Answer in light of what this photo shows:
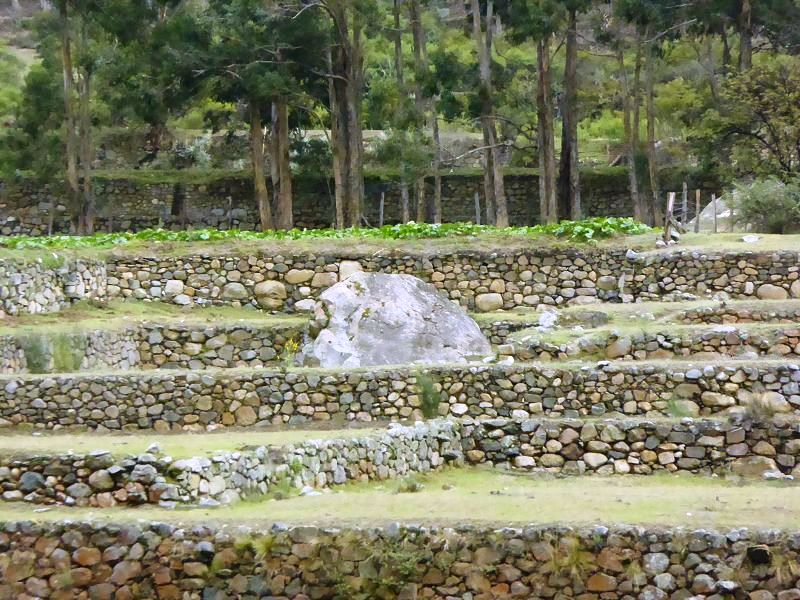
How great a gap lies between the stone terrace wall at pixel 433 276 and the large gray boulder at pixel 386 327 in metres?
2.73

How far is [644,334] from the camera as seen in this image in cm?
1798

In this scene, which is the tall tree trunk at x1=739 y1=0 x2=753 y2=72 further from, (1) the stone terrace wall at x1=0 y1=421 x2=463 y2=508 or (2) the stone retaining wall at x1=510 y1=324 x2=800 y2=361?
(1) the stone terrace wall at x1=0 y1=421 x2=463 y2=508

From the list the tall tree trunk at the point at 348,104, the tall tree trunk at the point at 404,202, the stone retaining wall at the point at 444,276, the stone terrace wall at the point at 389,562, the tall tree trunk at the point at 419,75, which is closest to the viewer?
the stone terrace wall at the point at 389,562

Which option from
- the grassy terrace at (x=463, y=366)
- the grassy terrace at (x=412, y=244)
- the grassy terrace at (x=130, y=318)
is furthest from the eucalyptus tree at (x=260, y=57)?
the grassy terrace at (x=463, y=366)

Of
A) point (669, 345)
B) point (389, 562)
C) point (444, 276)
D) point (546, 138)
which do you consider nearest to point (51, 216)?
point (546, 138)

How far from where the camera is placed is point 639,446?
585 inches

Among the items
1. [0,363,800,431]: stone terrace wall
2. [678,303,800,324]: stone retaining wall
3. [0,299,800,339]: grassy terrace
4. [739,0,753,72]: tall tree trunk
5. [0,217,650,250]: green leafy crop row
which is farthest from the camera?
[739,0,753,72]: tall tree trunk

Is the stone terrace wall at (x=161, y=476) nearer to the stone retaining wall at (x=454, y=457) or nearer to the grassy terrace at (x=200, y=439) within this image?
the stone retaining wall at (x=454, y=457)

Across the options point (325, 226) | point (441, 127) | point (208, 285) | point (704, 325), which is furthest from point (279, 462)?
point (441, 127)

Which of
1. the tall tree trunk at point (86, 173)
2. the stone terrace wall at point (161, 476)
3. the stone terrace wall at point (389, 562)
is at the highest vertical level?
the tall tree trunk at point (86, 173)

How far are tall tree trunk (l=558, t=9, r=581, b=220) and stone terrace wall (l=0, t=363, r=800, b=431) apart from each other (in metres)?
18.2

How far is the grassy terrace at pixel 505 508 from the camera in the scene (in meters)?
10.9

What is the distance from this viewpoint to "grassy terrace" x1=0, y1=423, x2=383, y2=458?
1247 centimetres

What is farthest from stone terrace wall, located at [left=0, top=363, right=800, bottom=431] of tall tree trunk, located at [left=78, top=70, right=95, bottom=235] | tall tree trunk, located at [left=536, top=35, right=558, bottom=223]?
tall tree trunk, located at [left=78, top=70, right=95, bottom=235]
